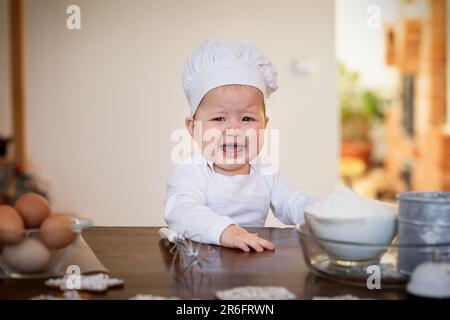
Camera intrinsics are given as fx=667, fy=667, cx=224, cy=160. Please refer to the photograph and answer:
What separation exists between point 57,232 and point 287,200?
1.98 feet

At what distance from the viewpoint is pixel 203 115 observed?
1.32 metres

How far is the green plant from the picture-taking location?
689cm

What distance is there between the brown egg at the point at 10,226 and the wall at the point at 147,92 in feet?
6.25

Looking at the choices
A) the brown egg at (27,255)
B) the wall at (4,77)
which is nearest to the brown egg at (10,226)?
the brown egg at (27,255)

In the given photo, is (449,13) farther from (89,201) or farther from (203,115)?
(203,115)

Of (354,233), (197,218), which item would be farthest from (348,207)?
(197,218)

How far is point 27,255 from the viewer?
833mm

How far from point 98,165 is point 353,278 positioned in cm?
237

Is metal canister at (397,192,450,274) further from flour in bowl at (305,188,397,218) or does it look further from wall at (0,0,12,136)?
wall at (0,0,12,136)

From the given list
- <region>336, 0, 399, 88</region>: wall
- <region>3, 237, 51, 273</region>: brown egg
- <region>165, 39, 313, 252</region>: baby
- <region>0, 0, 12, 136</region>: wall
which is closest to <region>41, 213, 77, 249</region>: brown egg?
<region>3, 237, 51, 273</region>: brown egg

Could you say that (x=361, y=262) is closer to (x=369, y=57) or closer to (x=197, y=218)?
(x=197, y=218)

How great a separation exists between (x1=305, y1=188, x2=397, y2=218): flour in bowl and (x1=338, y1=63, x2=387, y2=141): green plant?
236 inches

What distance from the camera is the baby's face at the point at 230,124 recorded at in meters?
1.28
